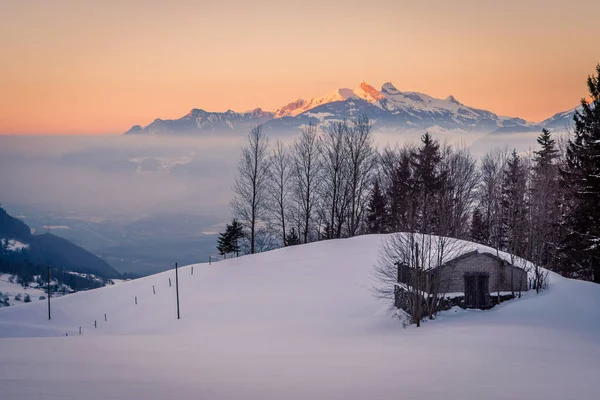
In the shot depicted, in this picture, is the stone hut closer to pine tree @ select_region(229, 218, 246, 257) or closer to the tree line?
the tree line

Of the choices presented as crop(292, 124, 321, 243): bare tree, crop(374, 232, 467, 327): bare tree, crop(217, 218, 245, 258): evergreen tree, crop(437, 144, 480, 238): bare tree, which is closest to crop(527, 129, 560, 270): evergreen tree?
crop(374, 232, 467, 327): bare tree

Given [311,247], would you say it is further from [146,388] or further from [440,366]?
[146,388]

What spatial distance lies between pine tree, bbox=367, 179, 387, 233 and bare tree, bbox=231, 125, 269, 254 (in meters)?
12.8

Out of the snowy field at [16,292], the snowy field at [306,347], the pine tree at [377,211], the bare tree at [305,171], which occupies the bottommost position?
the snowy field at [16,292]

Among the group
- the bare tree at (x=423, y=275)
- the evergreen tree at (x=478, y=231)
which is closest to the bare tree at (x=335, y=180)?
the evergreen tree at (x=478, y=231)

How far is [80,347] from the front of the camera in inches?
565

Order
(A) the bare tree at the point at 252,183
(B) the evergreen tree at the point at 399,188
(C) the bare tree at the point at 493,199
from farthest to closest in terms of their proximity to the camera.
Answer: (B) the evergreen tree at the point at 399,188 → (C) the bare tree at the point at 493,199 → (A) the bare tree at the point at 252,183

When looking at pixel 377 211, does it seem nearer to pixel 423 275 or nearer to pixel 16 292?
pixel 423 275

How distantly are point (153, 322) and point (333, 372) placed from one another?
76.4ft

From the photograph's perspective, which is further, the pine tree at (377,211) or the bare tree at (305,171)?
the pine tree at (377,211)

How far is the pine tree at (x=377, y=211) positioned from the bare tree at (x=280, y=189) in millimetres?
9675

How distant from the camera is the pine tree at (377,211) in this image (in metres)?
54.1

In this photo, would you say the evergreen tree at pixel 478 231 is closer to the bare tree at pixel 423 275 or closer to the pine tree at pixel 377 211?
the pine tree at pixel 377 211

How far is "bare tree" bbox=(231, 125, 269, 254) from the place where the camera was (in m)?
46.3
